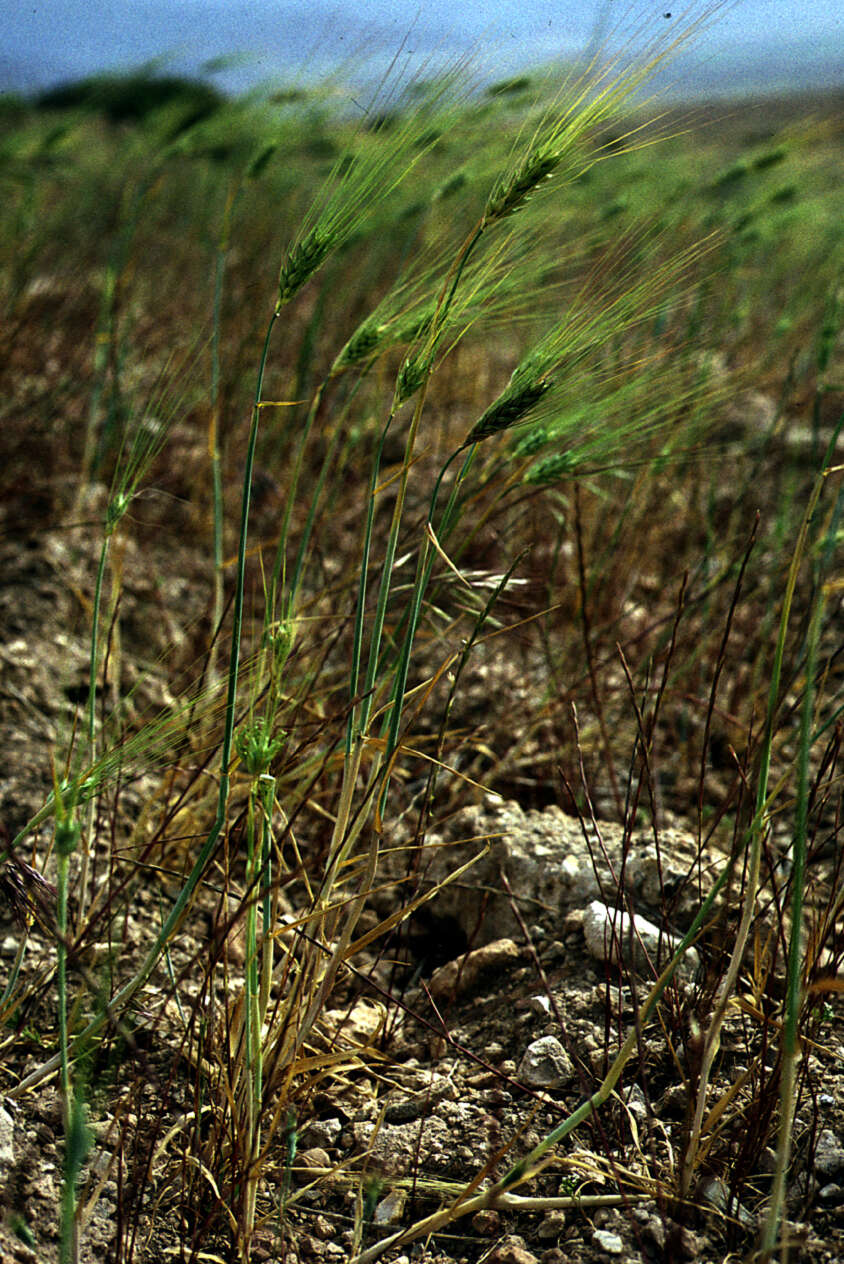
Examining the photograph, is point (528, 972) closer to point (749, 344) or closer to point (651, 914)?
point (651, 914)

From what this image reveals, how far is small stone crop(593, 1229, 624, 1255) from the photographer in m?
0.94

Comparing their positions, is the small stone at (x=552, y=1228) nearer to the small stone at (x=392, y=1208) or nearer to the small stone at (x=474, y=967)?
the small stone at (x=392, y=1208)

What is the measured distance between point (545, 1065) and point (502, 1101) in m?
0.06

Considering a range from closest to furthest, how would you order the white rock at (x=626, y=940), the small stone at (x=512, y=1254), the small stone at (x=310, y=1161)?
the small stone at (x=512, y=1254) < the small stone at (x=310, y=1161) < the white rock at (x=626, y=940)

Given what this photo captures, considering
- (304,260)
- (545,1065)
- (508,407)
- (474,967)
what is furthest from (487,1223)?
(304,260)

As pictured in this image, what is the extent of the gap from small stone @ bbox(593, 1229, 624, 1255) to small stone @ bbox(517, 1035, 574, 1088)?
0.19 metres

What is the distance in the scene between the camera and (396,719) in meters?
0.94

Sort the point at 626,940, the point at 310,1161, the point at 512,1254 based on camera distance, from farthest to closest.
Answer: the point at 626,940, the point at 310,1161, the point at 512,1254

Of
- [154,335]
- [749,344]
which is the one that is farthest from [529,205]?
[749,344]

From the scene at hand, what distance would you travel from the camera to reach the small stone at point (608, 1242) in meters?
0.94

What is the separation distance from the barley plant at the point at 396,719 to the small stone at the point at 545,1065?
0.8 inches

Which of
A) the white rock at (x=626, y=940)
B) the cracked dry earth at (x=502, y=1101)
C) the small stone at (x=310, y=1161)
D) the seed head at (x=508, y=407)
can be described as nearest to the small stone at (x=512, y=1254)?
the cracked dry earth at (x=502, y=1101)

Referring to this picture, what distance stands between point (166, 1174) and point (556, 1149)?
41cm

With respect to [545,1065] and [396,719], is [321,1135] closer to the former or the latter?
[545,1065]
